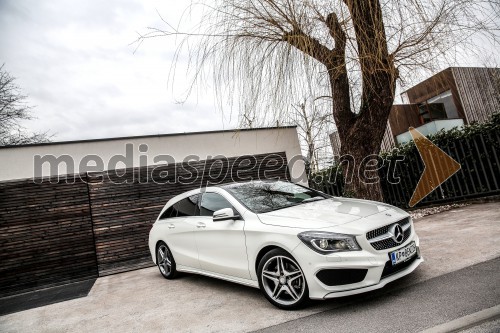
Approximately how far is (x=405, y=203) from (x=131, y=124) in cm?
907

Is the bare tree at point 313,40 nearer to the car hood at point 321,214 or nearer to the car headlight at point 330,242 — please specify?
the car hood at point 321,214

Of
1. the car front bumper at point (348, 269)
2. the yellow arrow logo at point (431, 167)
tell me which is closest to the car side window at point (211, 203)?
the car front bumper at point (348, 269)

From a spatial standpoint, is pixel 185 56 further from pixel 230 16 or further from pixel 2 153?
pixel 2 153

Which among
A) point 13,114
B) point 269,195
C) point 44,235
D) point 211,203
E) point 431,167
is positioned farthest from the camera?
point 13,114

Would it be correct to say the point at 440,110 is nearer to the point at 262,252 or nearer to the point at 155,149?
the point at 155,149

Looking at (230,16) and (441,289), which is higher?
(230,16)

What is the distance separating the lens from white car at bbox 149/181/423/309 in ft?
10.1

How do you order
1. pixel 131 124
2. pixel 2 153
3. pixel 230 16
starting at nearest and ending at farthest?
1. pixel 230 16
2. pixel 2 153
3. pixel 131 124

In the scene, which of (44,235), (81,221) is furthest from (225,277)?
(44,235)

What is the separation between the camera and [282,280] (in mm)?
3371

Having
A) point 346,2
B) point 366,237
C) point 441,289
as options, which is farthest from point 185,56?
point 441,289

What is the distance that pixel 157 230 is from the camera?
19.1 ft

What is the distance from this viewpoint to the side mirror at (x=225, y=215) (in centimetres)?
385

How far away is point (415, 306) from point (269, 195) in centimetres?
208
